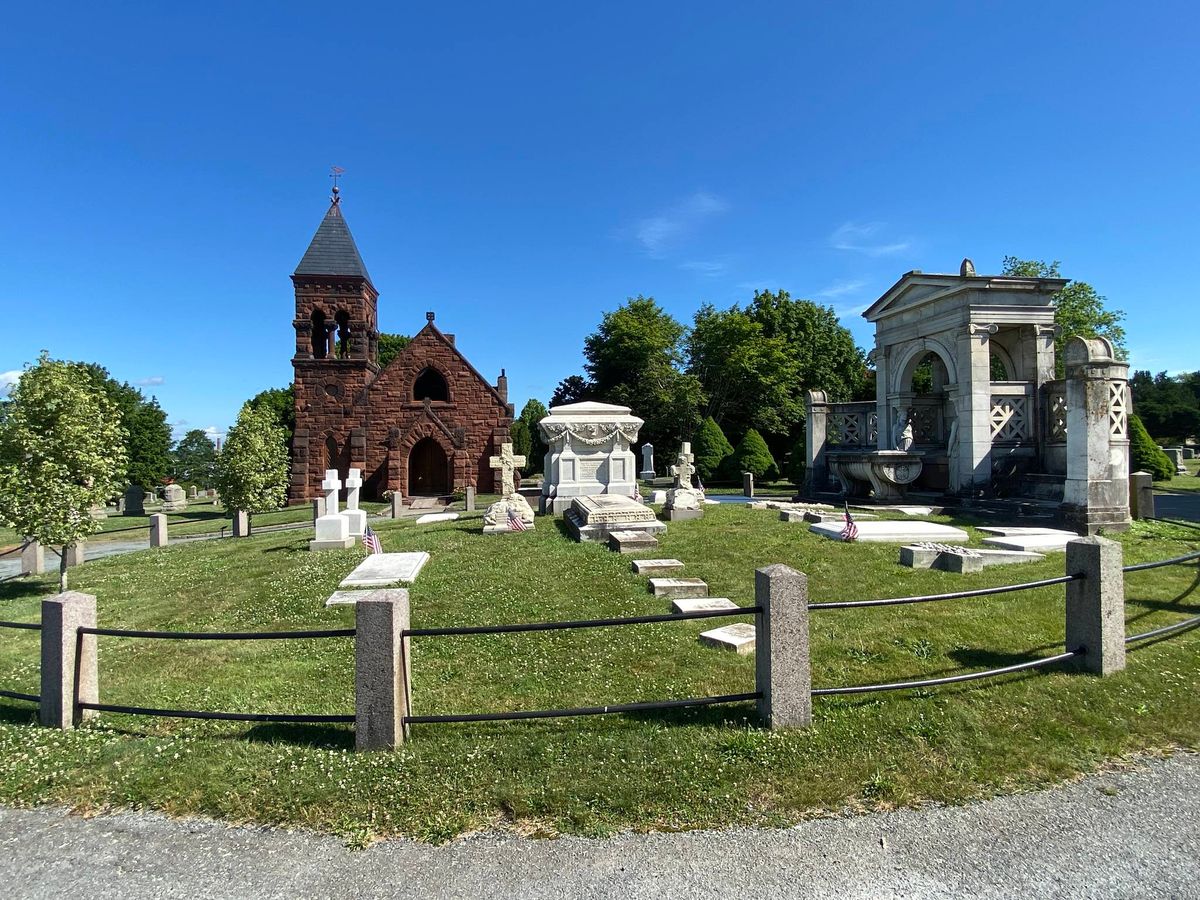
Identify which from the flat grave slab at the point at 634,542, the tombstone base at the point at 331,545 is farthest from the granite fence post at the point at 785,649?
the tombstone base at the point at 331,545

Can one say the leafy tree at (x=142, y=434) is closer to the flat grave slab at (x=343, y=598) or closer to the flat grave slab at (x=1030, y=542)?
the flat grave slab at (x=343, y=598)

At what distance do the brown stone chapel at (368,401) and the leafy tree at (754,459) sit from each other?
11.0m

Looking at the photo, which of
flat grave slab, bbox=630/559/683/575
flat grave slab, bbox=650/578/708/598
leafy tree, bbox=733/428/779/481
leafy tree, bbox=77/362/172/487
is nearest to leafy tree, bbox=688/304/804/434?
leafy tree, bbox=733/428/779/481

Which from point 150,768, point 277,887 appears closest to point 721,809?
point 277,887

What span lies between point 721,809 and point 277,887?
2238 millimetres

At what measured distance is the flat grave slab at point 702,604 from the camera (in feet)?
22.0

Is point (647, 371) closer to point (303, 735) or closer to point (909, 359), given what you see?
point (909, 359)

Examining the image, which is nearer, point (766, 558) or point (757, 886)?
point (757, 886)

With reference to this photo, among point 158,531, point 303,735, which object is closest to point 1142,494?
point 303,735

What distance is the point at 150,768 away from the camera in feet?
13.1

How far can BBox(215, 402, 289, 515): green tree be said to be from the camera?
18.6 m

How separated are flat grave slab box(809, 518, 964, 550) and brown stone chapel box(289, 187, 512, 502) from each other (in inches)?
803

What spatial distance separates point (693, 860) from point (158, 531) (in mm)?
17341

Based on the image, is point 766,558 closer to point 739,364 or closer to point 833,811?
point 833,811
